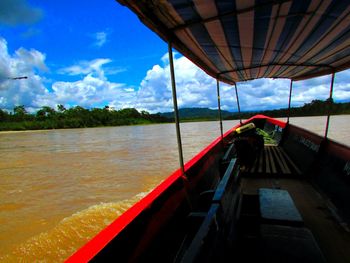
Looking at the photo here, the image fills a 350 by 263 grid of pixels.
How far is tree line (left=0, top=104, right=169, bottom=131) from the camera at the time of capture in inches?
3076

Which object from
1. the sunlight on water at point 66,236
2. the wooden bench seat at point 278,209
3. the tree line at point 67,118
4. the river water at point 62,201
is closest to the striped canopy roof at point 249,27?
the wooden bench seat at point 278,209

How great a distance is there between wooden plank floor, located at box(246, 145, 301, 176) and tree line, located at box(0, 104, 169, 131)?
8258 cm

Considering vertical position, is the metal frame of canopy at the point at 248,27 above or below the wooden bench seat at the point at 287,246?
above

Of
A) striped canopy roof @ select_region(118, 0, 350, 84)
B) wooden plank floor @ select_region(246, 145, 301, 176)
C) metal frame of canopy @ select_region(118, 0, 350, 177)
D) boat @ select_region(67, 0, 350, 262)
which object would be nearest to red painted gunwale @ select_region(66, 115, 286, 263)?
boat @ select_region(67, 0, 350, 262)

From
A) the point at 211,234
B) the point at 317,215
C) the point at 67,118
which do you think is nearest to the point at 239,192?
the point at 317,215

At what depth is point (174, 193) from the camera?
2.40m

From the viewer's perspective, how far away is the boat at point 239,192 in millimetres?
1504

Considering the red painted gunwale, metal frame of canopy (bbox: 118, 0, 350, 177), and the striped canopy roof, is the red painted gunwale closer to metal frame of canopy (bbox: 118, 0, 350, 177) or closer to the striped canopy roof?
metal frame of canopy (bbox: 118, 0, 350, 177)

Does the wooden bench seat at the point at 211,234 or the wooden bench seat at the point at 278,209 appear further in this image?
the wooden bench seat at the point at 278,209

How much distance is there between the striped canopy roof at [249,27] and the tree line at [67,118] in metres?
84.7

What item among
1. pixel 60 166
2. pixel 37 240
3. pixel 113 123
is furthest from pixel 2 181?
pixel 113 123

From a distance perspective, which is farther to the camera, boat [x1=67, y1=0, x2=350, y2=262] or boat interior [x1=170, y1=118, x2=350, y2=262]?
boat [x1=67, y1=0, x2=350, y2=262]

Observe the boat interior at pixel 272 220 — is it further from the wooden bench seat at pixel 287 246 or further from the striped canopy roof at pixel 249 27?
the striped canopy roof at pixel 249 27

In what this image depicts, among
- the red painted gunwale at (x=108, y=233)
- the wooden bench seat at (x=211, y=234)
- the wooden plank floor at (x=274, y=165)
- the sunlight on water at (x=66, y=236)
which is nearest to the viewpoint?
the wooden bench seat at (x=211, y=234)
